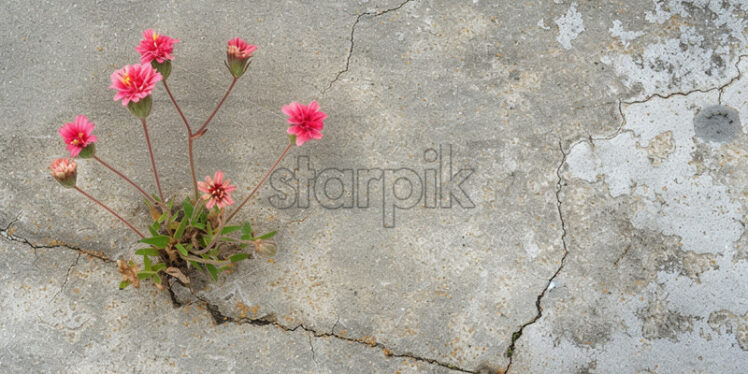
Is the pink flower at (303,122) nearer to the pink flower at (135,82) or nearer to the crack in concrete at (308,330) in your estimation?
the pink flower at (135,82)

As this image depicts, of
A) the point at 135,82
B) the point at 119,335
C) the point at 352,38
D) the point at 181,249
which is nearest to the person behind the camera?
the point at 135,82

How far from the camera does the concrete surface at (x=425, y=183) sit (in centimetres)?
205

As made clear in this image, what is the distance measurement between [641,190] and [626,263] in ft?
1.03

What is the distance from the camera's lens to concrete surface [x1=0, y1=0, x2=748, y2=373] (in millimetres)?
2051

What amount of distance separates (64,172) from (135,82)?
1.21 ft

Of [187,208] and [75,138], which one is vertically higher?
[75,138]

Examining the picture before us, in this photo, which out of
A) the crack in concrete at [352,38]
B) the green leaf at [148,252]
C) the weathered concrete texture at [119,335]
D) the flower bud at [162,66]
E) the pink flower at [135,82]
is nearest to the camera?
the pink flower at [135,82]

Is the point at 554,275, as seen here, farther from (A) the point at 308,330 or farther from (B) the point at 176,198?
(B) the point at 176,198

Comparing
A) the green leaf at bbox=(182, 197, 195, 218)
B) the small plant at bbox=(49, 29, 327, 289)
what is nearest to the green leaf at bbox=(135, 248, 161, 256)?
the small plant at bbox=(49, 29, 327, 289)

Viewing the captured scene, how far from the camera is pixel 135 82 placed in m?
1.58

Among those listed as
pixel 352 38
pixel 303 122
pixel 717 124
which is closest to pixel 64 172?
pixel 303 122

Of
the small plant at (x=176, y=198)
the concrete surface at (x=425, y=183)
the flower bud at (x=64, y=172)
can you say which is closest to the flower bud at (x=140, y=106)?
the small plant at (x=176, y=198)

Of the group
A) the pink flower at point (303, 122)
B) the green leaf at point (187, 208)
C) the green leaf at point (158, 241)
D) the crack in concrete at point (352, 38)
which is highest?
the crack in concrete at point (352, 38)

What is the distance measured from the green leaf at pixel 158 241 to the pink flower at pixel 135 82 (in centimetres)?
52
